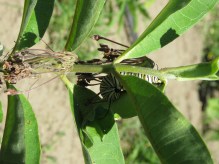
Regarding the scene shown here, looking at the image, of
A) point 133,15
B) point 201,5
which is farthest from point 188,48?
point 201,5

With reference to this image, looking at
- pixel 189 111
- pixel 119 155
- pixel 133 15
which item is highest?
pixel 133 15

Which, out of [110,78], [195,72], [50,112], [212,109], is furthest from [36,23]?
[212,109]

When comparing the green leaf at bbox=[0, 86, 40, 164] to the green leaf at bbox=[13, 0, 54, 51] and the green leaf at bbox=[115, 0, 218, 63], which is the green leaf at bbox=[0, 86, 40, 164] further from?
the green leaf at bbox=[115, 0, 218, 63]

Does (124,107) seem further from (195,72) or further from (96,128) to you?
(195,72)

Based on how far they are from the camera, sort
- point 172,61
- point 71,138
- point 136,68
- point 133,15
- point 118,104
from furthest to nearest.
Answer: point 172,61 → point 133,15 → point 71,138 → point 118,104 → point 136,68

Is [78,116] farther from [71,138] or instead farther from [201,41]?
[201,41]

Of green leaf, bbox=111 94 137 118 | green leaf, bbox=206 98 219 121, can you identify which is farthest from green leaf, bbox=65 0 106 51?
green leaf, bbox=206 98 219 121

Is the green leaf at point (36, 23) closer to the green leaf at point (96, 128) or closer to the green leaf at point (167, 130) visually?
the green leaf at point (96, 128)

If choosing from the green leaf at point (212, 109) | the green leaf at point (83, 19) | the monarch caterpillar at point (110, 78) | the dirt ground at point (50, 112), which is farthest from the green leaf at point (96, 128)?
the green leaf at point (212, 109)
